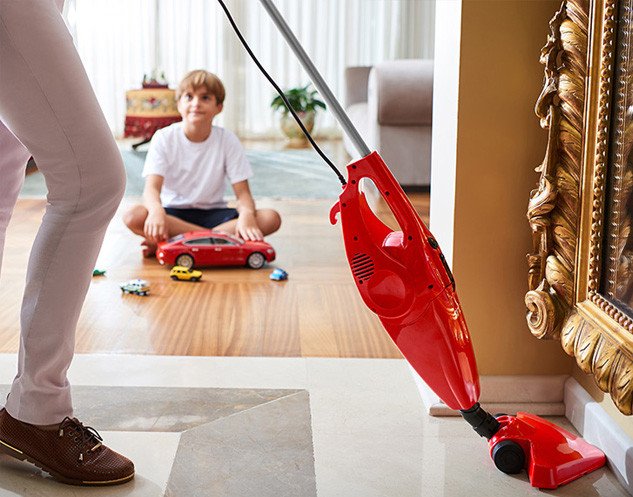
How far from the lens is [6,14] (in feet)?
3.97

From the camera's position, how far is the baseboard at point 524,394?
1720mm

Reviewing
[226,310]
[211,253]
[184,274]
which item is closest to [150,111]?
[211,253]

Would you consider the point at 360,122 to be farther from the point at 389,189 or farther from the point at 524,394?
the point at 389,189

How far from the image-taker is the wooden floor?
2084 mm

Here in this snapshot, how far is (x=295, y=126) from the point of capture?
20.7 ft

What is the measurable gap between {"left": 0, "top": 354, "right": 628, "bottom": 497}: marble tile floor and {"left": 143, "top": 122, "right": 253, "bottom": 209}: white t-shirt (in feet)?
4.21

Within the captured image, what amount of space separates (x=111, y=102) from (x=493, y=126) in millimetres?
5535

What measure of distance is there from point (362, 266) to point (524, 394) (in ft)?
1.64

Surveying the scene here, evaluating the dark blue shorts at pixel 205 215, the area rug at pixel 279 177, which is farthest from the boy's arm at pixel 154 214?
the area rug at pixel 279 177

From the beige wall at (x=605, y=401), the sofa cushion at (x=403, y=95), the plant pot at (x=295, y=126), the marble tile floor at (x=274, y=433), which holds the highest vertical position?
the sofa cushion at (x=403, y=95)

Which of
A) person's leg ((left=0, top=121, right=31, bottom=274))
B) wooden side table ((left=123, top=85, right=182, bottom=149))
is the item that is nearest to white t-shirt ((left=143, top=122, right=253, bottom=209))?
person's leg ((left=0, top=121, right=31, bottom=274))

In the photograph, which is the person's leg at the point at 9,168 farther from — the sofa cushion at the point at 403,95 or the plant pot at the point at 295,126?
the plant pot at the point at 295,126

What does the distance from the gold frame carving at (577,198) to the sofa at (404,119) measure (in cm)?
274

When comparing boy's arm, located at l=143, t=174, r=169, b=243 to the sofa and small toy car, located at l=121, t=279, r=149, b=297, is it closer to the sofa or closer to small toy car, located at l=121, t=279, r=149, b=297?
small toy car, located at l=121, t=279, r=149, b=297
